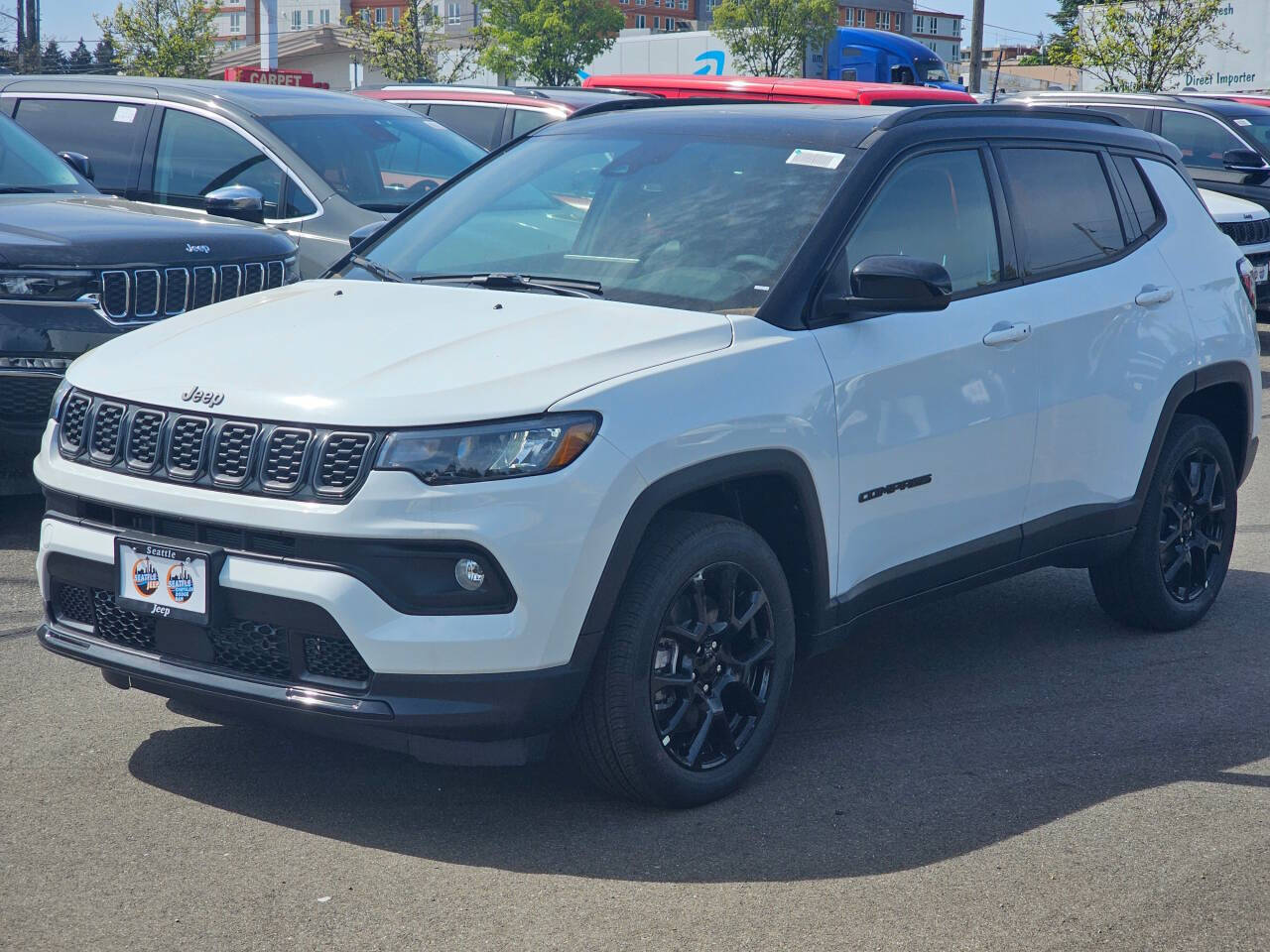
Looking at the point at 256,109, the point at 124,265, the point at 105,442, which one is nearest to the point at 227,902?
the point at 105,442

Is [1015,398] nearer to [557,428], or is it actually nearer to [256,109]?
[557,428]

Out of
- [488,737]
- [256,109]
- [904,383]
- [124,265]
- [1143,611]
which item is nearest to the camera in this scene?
[488,737]

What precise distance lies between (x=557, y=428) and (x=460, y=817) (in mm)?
1101

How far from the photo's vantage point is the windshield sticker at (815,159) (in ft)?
15.3

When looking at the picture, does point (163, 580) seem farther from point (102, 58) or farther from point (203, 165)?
point (102, 58)

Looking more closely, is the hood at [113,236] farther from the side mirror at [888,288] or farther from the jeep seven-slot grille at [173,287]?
the side mirror at [888,288]

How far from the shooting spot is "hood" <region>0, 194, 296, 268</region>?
6270mm

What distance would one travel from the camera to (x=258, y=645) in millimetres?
3752

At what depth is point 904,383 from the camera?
4504mm

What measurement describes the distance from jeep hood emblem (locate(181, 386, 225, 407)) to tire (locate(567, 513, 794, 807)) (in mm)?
1067

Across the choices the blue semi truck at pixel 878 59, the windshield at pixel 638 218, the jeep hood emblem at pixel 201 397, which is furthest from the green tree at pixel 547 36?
the jeep hood emblem at pixel 201 397

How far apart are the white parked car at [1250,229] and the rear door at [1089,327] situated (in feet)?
25.5

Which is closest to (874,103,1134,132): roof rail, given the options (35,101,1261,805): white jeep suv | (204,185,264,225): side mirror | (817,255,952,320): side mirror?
(35,101,1261,805): white jeep suv

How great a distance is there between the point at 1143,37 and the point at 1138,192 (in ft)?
88.8
